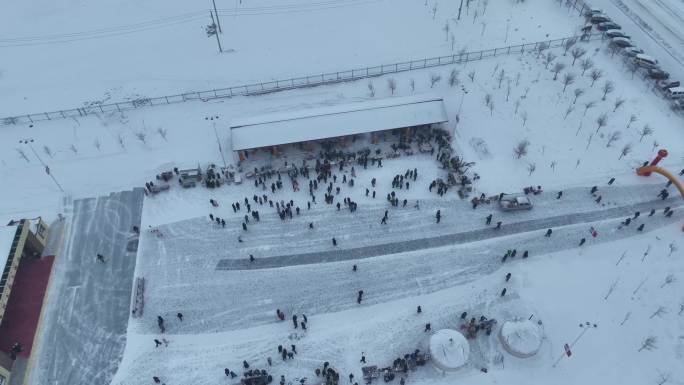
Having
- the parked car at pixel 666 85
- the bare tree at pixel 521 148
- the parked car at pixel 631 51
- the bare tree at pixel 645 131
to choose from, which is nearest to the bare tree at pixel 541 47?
the parked car at pixel 631 51

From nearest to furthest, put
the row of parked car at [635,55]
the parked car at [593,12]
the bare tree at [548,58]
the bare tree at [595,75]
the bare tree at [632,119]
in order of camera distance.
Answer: the bare tree at [632,119] → the row of parked car at [635,55] → the bare tree at [595,75] → the bare tree at [548,58] → the parked car at [593,12]

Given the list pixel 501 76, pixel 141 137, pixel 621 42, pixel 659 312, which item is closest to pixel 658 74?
pixel 621 42

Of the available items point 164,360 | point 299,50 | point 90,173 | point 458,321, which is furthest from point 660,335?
point 90,173

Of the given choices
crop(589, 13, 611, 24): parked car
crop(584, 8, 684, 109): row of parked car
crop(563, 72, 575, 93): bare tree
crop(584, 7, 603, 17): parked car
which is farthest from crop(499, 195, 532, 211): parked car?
crop(584, 7, 603, 17): parked car

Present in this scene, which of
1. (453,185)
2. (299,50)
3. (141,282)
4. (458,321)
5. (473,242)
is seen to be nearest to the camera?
(458,321)

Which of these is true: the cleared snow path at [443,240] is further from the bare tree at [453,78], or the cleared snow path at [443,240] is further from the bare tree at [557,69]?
the bare tree at [453,78]

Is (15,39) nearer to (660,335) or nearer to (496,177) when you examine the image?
(496,177)

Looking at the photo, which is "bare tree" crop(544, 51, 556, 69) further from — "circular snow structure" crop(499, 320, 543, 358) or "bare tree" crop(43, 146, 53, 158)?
"bare tree" crop(43, 146, 53, 158)

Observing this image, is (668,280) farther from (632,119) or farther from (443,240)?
(632,119)
